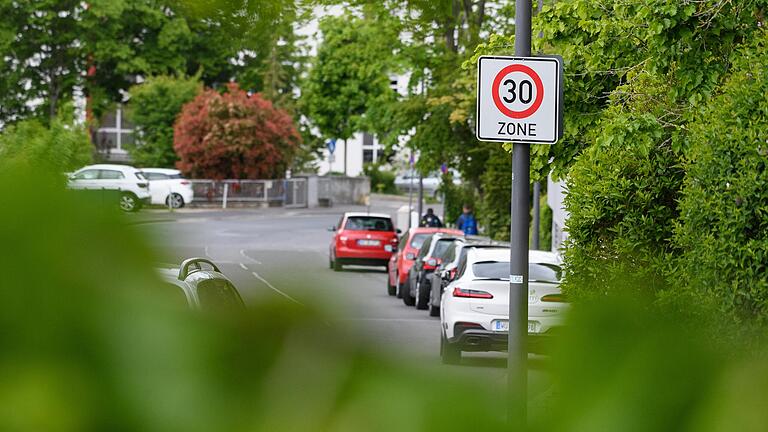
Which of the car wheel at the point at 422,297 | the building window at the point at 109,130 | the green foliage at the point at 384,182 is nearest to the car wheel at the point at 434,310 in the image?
the car wheel at the point at 422,297

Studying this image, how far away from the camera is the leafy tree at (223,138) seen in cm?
4700

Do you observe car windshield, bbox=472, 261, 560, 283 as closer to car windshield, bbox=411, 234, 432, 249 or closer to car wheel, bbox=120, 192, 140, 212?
car windshield, bbox=411, 234, 432, 249

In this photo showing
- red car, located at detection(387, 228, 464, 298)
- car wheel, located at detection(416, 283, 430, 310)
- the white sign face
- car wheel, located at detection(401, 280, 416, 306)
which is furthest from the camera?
red car, located at detection(387, 228, 464, 298)

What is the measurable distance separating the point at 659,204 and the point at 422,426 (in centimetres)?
992

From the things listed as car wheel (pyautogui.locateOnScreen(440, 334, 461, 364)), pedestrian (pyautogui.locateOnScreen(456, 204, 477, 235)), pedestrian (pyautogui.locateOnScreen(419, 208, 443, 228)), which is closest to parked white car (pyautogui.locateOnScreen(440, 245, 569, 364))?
car wheel (pyautogui.locateOnScreen(440, 334, 461, 364))

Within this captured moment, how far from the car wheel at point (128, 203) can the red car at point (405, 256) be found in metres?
22.7

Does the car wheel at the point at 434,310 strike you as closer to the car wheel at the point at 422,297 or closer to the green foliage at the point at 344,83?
the car wheel at the point at 422,297

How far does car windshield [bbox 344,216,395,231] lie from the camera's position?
29297 mm

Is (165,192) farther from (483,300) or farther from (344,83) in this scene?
(483,300)

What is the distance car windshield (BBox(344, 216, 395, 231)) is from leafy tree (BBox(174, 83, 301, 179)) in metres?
17.2

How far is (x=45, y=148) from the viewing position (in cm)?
56

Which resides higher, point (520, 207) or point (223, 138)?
point (223, 138)

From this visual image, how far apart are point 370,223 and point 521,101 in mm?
21202

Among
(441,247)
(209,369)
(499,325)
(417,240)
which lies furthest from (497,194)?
(209,369)
